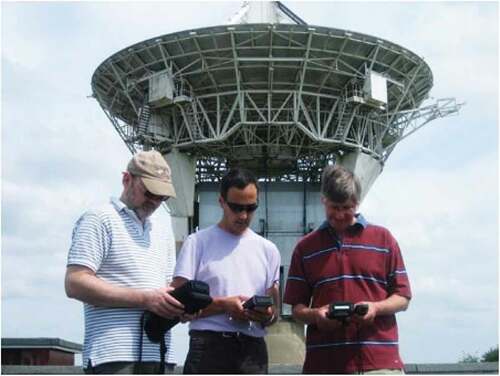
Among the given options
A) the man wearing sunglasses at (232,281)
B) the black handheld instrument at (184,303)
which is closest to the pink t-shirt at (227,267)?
the man wearing sunglasses at (232,281)

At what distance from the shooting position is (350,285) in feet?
20.3

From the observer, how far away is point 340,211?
6.23 meters

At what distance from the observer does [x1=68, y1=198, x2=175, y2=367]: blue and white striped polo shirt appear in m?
5.88

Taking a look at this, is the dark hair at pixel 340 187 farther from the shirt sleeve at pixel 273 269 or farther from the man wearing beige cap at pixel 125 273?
the man wearing beige cap at pixel 125 273

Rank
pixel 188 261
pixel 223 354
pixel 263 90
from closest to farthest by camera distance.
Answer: pixel 223 354 < pixel 188 261 < pixel 263 90

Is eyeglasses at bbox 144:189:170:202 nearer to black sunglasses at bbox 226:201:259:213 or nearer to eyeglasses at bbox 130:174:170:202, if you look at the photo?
eyeglasses at bbox 130:174:170:202

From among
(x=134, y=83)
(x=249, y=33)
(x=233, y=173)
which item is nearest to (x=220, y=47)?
(x=249, y=33)

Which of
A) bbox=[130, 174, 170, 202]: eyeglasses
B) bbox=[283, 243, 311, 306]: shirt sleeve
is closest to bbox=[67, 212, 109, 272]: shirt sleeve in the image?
bbox=[130, 174, 170, 202]: eyeglasses

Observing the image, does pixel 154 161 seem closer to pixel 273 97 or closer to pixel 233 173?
pixel 233 173

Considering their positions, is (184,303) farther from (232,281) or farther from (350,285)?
(350,285)

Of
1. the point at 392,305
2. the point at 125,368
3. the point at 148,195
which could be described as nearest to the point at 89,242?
the point at 148,195

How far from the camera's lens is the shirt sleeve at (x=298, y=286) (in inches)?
251

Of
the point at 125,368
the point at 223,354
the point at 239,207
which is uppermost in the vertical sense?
the point at 239,207

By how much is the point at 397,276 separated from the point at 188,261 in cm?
156
